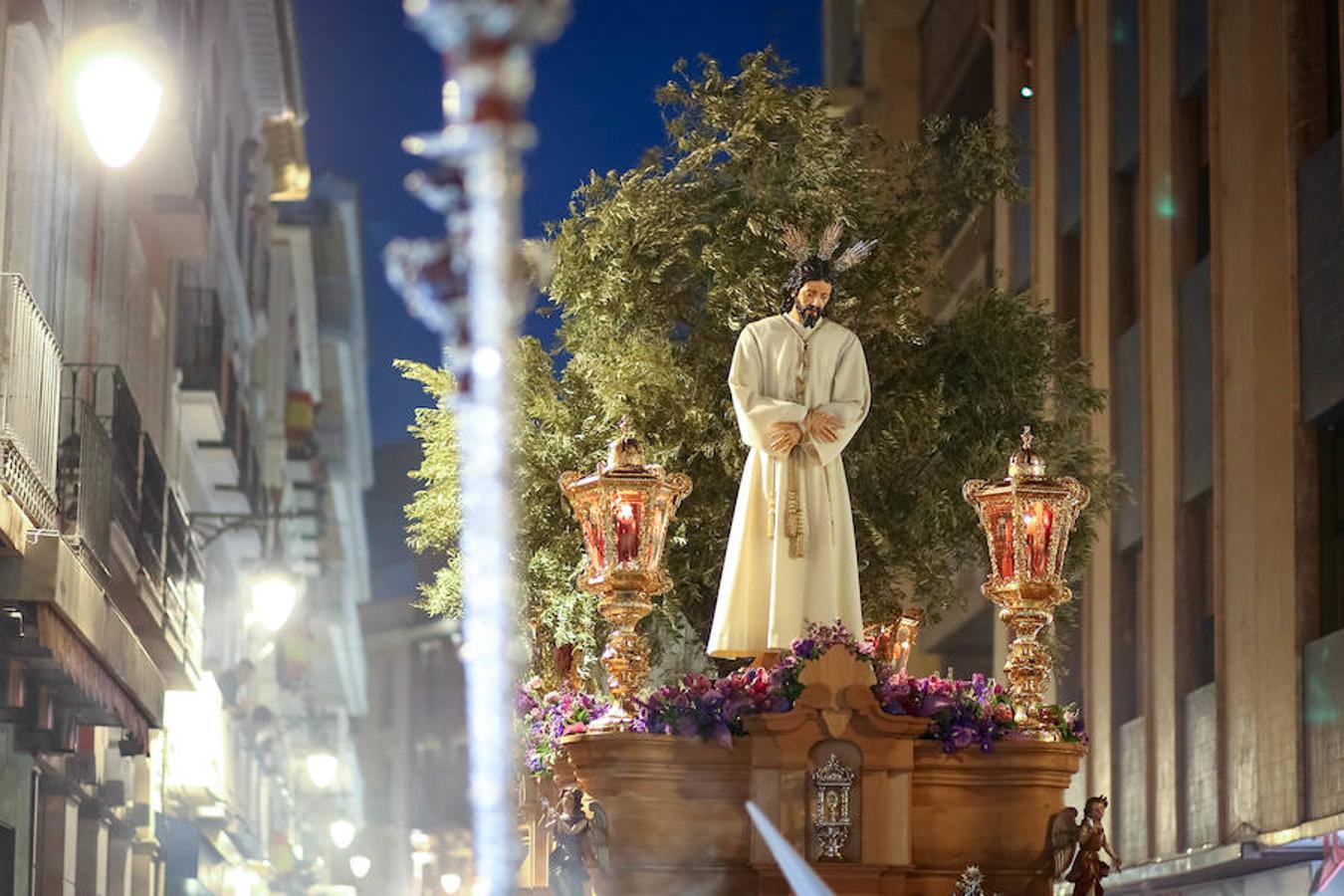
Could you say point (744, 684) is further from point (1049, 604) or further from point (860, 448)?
point (860, 448)

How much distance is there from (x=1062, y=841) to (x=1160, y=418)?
42.4 ft

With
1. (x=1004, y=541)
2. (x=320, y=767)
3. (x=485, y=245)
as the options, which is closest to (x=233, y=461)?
(x=320, y=767)

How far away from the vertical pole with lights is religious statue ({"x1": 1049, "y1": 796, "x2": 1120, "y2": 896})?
103 inches

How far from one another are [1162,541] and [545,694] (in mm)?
11278

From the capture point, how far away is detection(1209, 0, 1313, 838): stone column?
826 inches

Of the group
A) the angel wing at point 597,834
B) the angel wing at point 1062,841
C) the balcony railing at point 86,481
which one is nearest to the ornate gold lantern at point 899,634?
the angel wing at point 1062,841

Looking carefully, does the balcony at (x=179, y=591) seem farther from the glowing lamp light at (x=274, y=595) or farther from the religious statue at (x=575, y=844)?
the religious statue at (x=575, y=844)

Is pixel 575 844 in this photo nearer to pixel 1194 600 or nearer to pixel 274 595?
pixel 1194 600

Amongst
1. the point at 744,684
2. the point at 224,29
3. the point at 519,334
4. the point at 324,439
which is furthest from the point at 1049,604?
the point at 324,439

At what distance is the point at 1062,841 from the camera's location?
12734mm

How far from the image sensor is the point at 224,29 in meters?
37.6

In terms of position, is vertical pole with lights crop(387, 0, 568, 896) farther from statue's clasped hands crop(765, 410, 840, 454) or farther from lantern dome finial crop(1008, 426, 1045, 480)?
lantern dome finial crop(1008, 426, 1045, 480)

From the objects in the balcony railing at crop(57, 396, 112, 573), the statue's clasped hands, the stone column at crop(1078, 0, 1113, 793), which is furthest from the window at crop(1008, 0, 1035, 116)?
the statue's clasped hands

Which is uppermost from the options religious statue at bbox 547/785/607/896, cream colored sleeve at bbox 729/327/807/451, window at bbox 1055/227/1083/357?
window at bbox 1055/227/1083/357
